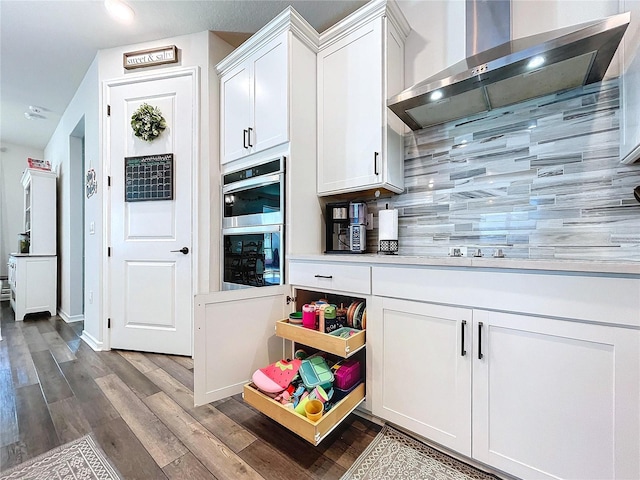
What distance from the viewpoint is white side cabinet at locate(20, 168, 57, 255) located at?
373cm

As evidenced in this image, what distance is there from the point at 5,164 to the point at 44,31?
4.13 m

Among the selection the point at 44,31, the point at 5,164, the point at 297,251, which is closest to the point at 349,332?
the point at 297,251

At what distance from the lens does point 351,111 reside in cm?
181

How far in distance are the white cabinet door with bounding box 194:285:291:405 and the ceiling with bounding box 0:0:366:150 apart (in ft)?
6.91

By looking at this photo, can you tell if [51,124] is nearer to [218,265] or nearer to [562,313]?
[218,265]

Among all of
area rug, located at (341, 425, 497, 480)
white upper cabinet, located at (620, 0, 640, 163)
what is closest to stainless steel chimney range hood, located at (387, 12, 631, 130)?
white upper cabinet, located at (620, 0, 640, 163)

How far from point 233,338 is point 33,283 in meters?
3.87

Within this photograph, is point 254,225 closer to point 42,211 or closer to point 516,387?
point 516,387

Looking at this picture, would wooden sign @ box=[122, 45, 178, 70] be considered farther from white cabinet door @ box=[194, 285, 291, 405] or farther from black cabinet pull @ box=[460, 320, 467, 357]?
black cabinet pull @ box=[460, 320, 467, 357]

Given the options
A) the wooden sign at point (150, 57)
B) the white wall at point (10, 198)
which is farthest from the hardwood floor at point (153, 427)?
the white wall at point (10, 198)

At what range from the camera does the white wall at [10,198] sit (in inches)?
186

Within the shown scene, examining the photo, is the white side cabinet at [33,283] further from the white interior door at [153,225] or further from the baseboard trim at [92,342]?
the white interior door at [153,225]

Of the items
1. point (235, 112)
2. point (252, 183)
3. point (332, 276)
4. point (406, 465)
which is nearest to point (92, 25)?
point (235, 112)

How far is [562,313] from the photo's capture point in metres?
0.93
